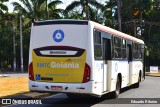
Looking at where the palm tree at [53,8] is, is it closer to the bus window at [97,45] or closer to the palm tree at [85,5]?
the palm tree at [85,5]

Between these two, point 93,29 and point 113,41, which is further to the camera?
point 113,41

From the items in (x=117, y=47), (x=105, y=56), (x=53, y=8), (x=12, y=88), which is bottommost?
(x=12, y=88)

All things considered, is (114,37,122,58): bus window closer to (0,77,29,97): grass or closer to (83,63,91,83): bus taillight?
(83,63,91,83): bus taillight

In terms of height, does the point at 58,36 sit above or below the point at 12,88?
above

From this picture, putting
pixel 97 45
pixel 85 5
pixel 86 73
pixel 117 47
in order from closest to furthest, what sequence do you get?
pixel 86 73 → pixel 97 45 → pixel 117 47 → pixel 85 5

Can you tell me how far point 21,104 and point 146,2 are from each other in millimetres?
46556

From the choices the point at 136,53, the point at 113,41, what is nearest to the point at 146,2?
the point at 136,53

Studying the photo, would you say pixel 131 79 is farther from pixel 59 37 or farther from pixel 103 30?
pixel 59 37

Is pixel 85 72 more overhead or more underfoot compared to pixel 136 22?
more underfoot

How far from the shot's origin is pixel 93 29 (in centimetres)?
1326

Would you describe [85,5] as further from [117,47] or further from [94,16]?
[117,47]

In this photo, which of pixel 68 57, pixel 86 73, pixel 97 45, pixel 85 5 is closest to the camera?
pixel 86 73

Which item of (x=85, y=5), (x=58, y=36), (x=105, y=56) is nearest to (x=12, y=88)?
(x=105, y=56)

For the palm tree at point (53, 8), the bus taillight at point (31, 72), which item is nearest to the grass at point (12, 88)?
the bus taillight at point (31, 72)
